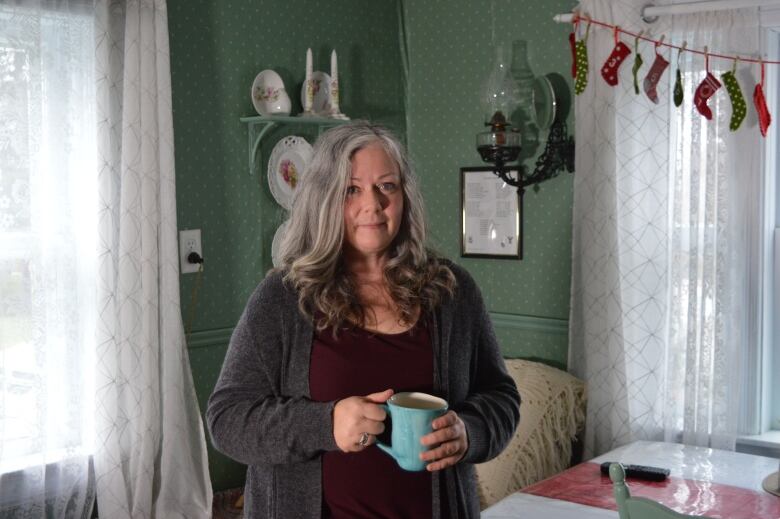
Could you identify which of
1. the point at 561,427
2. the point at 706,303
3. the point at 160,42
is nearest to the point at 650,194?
the point at 706,303

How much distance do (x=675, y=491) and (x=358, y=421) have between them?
1.17m

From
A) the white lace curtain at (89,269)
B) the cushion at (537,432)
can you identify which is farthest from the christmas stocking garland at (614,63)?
the white lace curtain at (89,269)

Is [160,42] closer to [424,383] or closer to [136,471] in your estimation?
[136,471]

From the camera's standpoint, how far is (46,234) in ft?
10.2

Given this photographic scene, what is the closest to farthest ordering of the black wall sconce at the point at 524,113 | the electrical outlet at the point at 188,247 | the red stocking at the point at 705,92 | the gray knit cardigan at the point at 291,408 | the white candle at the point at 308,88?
the gray knit cardigan at the point at 291,408, the red stocking at the point at 705,92, the electrical outlet at the point at 188,247, the black wall sconce at the point at 524,113, the white candle at the point at 308,88

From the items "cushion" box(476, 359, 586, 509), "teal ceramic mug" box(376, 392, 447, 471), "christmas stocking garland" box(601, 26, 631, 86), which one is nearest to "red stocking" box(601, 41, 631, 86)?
"christmas stocking garland" box(601, 26, 631, 86)

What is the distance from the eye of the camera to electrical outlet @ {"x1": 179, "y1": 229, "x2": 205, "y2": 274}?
3602mm

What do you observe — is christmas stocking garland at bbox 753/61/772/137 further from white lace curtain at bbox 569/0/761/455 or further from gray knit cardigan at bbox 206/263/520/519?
A: gray knit cardigan at bbox 206/263/520/519

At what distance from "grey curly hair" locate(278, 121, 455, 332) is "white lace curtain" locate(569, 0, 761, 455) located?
1862 mm

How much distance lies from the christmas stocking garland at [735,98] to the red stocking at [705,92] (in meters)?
0.03

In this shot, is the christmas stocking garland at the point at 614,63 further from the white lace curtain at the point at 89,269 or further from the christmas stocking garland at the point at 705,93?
the white lace curtain at the point at 89,269

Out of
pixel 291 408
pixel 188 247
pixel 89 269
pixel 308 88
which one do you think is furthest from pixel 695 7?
pixel 291 408

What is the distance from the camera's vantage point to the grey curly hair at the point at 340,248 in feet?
5.30

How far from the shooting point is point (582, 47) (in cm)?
337
